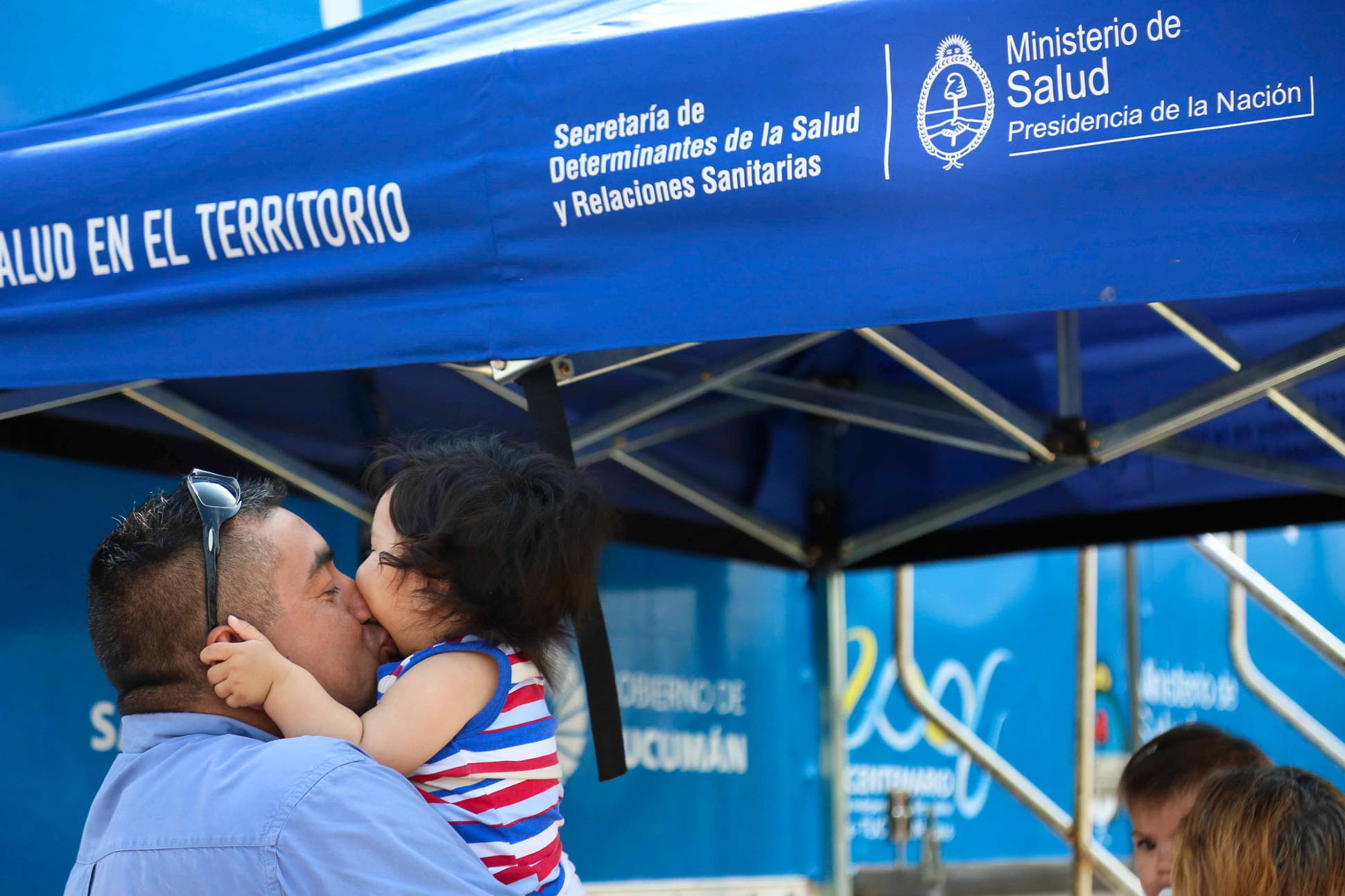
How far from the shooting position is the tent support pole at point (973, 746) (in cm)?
409

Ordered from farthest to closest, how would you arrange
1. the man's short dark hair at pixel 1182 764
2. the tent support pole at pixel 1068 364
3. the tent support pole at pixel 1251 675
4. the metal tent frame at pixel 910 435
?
the tent support pole at pixel 1251 675 → the tent support pole at pixel 1068 364 → the man's short dark hair at pixel 1182 764 → the metal tent frame at pixel 910 435

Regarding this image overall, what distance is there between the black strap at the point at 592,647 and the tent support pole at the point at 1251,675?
3.63m

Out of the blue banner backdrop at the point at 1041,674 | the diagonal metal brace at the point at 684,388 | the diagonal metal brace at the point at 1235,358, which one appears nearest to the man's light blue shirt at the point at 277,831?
the diagonal metal brace at the point at 684,388

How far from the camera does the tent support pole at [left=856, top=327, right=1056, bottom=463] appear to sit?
2504mm

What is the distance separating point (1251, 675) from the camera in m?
5.49

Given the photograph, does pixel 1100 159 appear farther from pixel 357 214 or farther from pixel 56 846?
pixel 56 846

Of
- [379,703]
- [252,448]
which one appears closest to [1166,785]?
[379,703]

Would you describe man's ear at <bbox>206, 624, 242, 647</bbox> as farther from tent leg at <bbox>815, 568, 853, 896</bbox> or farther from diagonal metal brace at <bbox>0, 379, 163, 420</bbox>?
tent leg at <bbox>815, 568, 853, 896</bbox>

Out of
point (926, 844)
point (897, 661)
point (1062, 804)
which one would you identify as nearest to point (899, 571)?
point (897, 661)

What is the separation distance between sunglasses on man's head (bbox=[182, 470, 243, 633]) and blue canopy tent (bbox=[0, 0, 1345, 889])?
41 centimetres

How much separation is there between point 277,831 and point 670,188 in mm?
873

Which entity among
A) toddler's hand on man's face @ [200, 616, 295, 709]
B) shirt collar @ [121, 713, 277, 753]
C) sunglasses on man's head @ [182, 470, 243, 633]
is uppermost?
sunglasses on man's head @ [182, 470, 243, 633]

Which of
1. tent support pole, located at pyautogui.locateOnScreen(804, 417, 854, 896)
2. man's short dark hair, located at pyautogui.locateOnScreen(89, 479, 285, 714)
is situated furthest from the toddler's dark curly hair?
tent support pole, located at pyautogui.locateOnScreen(804, 417, 854, 896)

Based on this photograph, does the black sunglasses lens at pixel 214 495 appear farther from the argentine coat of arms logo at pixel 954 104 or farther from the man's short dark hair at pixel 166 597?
the argentine coat of arms logo at pixel 954 104
